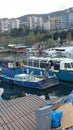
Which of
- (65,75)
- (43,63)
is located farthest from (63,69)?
(43,63)

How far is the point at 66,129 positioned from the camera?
24.0 feet

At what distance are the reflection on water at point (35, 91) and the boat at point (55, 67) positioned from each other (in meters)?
0.81

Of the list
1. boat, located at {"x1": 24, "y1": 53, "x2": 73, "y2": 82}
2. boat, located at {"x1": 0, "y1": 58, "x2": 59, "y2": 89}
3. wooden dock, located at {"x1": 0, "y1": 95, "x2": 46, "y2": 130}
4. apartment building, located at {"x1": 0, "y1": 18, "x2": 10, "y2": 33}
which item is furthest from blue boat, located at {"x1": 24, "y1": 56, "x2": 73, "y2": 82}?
apartment building, located at {"x1": 0, "y1": 18, "x2": 10, "y2": 33}

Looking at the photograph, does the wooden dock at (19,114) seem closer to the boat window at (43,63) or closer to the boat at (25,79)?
the boat at (25,79)

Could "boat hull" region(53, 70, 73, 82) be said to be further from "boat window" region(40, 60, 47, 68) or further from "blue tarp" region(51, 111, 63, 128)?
"blue tarp" region(51, 111, 63, 128)

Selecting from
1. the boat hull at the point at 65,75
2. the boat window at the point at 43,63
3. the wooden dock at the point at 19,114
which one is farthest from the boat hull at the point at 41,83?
the wooden dock at the point at 19,114

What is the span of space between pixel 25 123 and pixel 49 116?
1.13 m

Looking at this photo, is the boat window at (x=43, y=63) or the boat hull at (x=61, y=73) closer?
the boat hull at (x=61, y=73)

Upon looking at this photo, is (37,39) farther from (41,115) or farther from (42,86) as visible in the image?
(41,115)

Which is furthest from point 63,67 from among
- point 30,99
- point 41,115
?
point 41,115

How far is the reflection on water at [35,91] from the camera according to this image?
20.9m

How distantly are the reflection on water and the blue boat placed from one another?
0.81 meters

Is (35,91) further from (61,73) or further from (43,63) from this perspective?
(43,63)

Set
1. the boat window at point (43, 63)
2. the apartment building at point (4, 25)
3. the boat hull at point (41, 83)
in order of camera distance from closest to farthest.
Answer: the boat hull at point (41, 83) < the boat window at point (43, 63) < the apartment building at point (4, 25)
